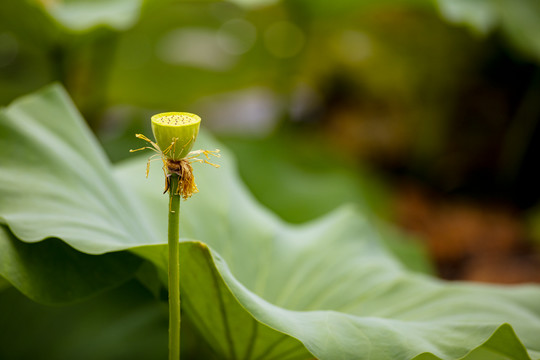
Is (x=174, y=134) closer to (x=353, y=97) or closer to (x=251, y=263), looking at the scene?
(x=251, y=263)

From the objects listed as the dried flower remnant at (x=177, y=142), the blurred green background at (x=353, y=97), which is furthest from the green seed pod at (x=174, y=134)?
the blurred green background at (x=353, y=97)

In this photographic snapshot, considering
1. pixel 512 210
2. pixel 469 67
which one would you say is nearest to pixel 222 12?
pixel 469 67

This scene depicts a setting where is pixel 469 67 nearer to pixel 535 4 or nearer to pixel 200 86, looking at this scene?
pixel 535 4

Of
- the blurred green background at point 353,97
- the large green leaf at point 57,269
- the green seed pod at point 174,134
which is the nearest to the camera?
the green seed pod at point 174,134

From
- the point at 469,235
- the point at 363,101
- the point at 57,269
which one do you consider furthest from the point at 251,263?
the point at 363,101

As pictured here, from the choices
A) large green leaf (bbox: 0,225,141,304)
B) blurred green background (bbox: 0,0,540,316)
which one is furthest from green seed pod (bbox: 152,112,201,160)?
blurred green background (bbox: 0,0,540,316)

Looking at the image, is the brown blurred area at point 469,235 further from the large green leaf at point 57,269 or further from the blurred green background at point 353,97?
the large green leaf at point 57,269

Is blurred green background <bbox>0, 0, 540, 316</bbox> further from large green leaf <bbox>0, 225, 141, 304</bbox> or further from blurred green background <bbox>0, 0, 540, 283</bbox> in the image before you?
large green leaf <bbox>0, 225, 141, 304</bbox>
